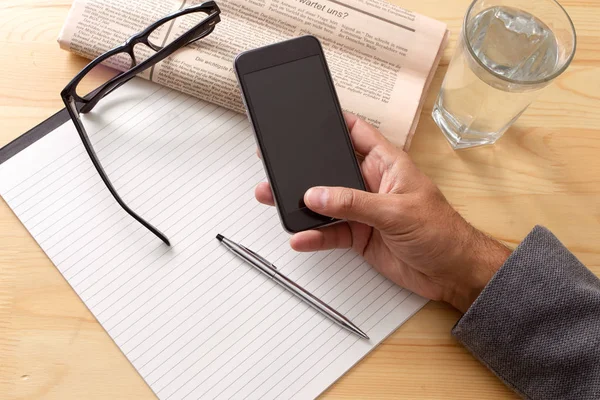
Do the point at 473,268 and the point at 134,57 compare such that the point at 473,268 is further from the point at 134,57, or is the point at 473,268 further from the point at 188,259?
the point at 134,57

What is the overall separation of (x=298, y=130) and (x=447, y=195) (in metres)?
0.19

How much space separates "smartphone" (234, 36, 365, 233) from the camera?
570 mm

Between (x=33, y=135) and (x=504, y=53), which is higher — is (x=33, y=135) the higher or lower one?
the lower one

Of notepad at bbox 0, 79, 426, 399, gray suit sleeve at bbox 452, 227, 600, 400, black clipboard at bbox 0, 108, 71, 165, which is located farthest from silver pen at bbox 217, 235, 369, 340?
black clipboard at bbox 0, 108, 71, 165

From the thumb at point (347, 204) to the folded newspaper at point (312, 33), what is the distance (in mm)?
126

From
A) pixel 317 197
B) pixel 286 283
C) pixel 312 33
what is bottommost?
pixel 286 283

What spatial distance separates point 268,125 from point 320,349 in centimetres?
23

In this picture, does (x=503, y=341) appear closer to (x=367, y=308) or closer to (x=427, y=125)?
(x=367, y=308)

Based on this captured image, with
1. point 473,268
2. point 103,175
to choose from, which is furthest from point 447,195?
point 103,175

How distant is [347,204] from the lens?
53cm

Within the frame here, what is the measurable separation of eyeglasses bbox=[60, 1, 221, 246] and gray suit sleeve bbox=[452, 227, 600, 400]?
340 millimetres

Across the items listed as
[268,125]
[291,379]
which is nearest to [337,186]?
[268,125]

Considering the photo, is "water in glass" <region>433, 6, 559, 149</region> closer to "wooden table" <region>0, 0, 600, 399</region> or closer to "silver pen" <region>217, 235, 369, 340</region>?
"wooden table" <region>0, 0, 600, 399</region>

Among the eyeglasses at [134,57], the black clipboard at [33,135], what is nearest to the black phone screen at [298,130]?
the eyeglasses at [134,57]
